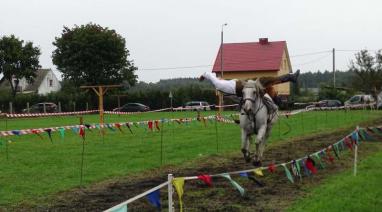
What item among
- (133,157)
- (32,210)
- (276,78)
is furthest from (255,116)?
(133,157)

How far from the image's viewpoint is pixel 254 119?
11.4m

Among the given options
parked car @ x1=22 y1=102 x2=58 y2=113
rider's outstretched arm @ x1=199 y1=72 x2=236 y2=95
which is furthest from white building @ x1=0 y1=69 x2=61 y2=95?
rider's outstretched arm @ x1=199 y1=72 x2=236 y2=95

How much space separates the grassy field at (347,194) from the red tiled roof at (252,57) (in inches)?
2159

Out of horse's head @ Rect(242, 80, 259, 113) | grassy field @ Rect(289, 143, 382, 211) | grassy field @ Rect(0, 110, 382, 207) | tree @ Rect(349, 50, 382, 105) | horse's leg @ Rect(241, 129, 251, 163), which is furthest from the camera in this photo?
tree @ Rect(349, 50, 382, 105)

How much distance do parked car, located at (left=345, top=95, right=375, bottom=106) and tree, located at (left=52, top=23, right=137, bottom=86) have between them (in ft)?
80.5

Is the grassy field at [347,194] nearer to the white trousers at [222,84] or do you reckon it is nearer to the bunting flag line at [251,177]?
the bunting flag line at [251,177]

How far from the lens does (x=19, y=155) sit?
1759 centimetres

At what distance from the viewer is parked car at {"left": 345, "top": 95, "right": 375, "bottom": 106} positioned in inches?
2112

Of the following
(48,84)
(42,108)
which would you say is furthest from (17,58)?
(48,84)

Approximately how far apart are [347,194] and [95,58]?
5684 centimetres

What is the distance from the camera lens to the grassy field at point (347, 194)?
9094 millimetres

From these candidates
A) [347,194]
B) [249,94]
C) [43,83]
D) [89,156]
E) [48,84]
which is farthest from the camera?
[48,84]

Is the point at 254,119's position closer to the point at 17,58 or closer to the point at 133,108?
→ the point at 133,108

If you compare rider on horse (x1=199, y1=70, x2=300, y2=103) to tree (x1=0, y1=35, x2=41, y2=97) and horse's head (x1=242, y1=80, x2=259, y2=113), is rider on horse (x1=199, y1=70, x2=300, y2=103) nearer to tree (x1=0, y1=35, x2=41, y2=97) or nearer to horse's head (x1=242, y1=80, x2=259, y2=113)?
horse's head (x1=242, y1=80, x2=259, y2=113)
